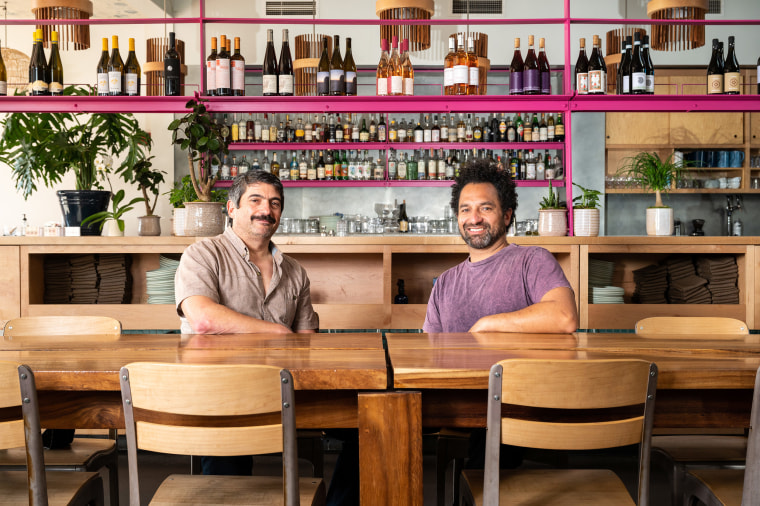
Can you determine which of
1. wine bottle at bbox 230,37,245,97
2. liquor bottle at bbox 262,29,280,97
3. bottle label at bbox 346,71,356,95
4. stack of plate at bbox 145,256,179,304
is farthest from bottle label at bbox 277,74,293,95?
stack of plate at bbox 145,256,179,304

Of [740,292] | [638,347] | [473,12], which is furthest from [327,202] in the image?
[638,347]

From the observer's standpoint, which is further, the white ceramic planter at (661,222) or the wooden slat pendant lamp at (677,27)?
the wooden slat pendant lamp at (677,27)

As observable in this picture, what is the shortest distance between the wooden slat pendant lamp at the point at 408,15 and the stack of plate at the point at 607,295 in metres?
1.80

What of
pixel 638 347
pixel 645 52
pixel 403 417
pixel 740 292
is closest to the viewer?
pixel 403 417

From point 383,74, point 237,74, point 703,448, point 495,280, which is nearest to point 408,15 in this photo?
point 383,74

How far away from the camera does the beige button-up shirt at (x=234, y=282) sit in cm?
212

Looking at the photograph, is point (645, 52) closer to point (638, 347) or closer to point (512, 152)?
point (512, 152)

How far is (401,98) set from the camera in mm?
3289

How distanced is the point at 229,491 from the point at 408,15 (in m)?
3.11

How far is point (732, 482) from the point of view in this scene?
152 centimetres

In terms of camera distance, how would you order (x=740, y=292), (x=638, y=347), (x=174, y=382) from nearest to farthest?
1. (x=174, y=382)
2. (x=638, y=347)
3. (x=740, y=292)

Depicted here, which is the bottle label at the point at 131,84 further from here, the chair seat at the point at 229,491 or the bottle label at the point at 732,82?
the bottle label at the point at 732,82

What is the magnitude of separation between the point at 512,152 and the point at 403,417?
481cm

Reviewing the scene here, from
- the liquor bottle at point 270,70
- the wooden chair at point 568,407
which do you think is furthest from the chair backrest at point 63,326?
the liquor bottle at point 270,70
